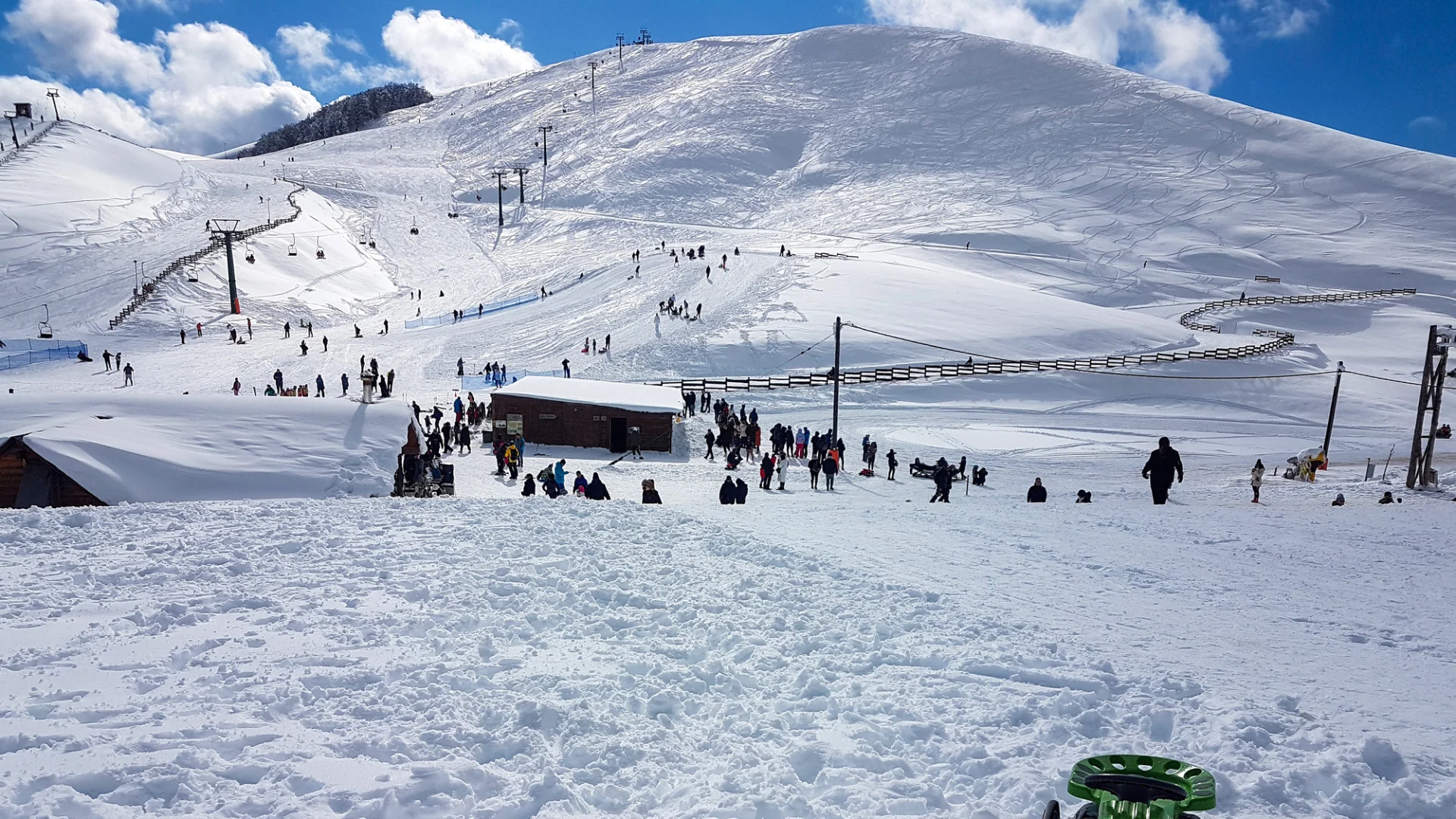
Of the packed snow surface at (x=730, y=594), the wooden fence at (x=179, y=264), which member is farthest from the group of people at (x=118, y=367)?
the wooden fence at (x=179, y=264)

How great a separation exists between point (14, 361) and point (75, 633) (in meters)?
36.9

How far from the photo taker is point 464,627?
21.6 feet

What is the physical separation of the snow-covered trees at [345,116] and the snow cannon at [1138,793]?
16164 centimetres

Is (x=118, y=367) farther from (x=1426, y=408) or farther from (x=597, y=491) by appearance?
(x=1426, y=408)

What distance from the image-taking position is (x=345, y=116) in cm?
14725

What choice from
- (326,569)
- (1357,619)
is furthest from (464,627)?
(1357,619)

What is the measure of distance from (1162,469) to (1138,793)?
37.3ft

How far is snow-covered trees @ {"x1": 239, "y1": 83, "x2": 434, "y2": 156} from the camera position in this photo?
476 feet

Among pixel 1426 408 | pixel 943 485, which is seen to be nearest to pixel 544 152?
pixel 943 485

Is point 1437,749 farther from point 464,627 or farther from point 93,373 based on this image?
point 93,373

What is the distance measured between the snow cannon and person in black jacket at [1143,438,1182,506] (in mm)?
10406

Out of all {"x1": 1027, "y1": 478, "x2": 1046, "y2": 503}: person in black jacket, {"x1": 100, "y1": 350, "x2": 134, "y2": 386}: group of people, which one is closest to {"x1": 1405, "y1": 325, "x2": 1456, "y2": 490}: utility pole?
{"x1": 1027, "y1": 478, "x2": 1046, "y2": 503}: person in black jacket

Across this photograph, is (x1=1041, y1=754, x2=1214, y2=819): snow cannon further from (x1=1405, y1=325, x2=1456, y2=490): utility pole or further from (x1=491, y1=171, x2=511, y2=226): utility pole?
(x1=491, y1=171, x2=511, y2=226): utility pole

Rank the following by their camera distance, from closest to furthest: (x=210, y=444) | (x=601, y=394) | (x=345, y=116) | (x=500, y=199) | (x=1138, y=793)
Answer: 1. (x=1138, y=793)
2. (x=210, y=444)
3. (x=601, y=394)
4. (x=500, y=199)
5. (x=345, y=116)
